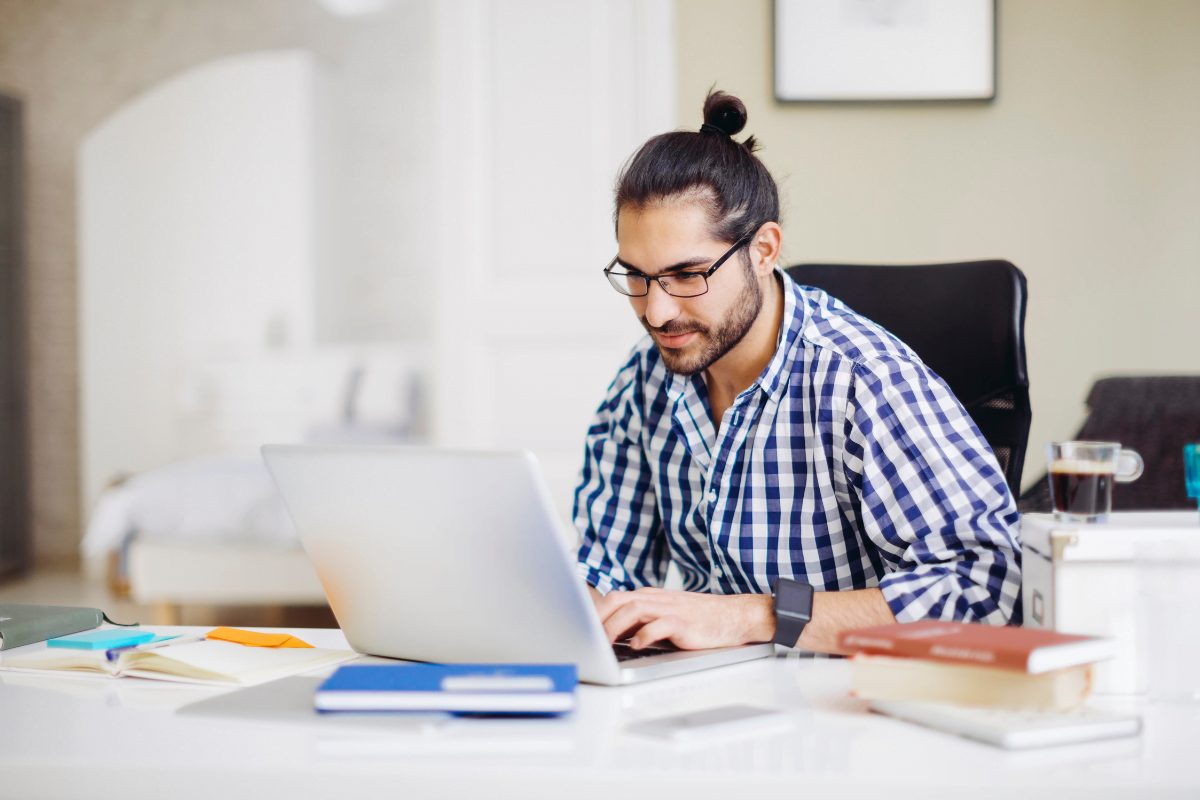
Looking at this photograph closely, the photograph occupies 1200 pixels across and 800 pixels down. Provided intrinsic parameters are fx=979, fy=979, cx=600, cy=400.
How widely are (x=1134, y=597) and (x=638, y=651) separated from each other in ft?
1.35

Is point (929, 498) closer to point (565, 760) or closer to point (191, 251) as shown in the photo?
point (565, 760)

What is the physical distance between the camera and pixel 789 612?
93cm

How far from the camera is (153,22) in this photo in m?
5.45

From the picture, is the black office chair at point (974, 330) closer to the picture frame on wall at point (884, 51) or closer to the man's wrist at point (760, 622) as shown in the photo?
the man's wrist at point (760, 622)

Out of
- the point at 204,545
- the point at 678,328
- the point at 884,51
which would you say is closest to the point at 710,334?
the point at 678,328

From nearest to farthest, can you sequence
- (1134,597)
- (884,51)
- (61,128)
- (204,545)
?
(1134,597) → (884,51) → (204,545) → (61,128)

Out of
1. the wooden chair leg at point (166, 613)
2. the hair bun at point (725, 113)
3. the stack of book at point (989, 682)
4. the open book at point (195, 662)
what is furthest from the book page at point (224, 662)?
the wooden chair leg at point (166, 613)

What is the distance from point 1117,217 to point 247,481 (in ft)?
9.45

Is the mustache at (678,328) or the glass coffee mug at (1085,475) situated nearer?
the glass coffee mug at (1085,475)

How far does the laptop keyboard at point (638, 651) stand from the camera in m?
0.88

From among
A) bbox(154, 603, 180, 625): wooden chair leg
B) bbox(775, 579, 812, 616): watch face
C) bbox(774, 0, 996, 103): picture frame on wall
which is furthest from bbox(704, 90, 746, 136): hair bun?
bbox(154, 603, 180, 625): wooden chair leg

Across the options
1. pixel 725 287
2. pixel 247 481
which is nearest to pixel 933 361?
pixel 725 287

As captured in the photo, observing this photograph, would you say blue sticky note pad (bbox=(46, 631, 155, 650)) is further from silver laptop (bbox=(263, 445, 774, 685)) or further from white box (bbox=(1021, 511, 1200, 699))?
white box (bbox=(1021, 511, 1200, 699))

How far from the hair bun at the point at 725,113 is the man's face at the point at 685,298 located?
150 mm
